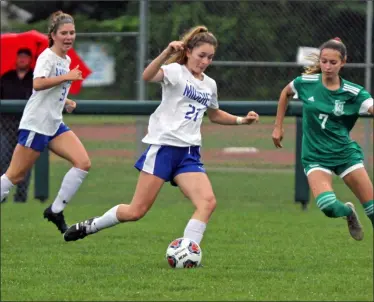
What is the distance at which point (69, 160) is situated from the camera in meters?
10.2

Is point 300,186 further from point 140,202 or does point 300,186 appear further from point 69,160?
point 140,202

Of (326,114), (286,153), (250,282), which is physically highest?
(326,114)

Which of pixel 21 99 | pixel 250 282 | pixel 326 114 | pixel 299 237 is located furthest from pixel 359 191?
pixel 21 99

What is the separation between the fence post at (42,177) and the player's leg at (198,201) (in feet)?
17.0

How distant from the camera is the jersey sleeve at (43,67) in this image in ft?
31.8

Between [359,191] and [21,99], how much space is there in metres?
6.17

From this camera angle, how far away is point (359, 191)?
28.6 feet

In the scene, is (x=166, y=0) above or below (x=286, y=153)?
above


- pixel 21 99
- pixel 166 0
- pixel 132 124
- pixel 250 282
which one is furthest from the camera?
pixel 132 124

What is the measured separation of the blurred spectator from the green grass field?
1.88 ft

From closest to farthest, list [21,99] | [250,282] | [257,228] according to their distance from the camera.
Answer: [250,282], [257,228], [21,99]

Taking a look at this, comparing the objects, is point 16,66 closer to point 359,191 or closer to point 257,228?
point 257,228

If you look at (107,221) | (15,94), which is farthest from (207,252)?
(15,94)

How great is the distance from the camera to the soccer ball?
8.45 m
